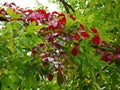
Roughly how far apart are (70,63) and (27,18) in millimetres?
367

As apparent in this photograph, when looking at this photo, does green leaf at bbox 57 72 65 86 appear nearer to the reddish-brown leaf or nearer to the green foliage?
the green foliage

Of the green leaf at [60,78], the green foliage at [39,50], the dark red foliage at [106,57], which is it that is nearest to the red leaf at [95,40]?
the green foliage at [39,50]

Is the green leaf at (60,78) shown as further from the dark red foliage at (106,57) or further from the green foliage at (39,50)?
the dark red foliage at (106,57)

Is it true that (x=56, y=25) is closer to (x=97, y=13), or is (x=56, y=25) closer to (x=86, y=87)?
(x=86, y=87)

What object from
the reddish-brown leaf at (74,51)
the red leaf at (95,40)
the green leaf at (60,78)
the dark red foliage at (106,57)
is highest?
the red leaf at (95,40)

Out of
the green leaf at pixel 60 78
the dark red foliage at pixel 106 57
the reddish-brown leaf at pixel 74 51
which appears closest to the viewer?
the green leaf at pixel 60 78

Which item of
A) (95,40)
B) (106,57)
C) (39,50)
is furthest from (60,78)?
(106,57)

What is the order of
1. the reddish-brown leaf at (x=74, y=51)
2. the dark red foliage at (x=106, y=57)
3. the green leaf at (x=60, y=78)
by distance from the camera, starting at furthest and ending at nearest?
the dark red foliage at (x=106, y=57) < the reddish-brown leaf at (x=74, y=51) < the green leaf at (x=60, y=78)

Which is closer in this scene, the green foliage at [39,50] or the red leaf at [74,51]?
the green foliage at [39,50]

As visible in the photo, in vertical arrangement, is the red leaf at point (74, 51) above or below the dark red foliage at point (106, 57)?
above

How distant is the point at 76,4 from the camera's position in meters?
5.29

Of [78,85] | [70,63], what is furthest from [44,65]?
[78,85]

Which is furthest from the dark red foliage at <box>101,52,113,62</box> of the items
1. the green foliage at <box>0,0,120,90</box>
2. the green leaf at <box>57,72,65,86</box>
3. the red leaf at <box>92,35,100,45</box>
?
the green leaf at <box>57,72,65,86</box>

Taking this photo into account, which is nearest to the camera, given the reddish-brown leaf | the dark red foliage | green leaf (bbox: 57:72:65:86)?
green leaf (bbox: 57:72:65:86)
